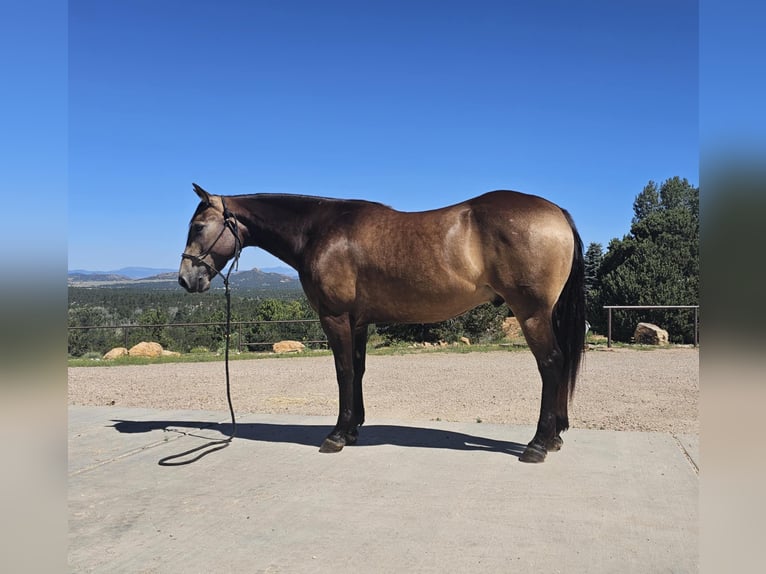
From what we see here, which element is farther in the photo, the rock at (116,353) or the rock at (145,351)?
the rock at (145,351)

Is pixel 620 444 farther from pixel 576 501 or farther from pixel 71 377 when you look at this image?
pixel 71 377

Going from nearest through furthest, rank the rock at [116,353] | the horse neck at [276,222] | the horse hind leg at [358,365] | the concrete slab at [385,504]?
1. the concrete slab at [385,504]
2. the horse neck at [276,222]
3. the horse hind leg at [358,365]
4. the rock at [116,353]

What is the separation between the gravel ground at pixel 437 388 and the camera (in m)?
7.45

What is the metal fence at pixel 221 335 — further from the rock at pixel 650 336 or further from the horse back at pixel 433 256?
the horse back at pixel 433 256

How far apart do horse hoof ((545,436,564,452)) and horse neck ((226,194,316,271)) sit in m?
2.84

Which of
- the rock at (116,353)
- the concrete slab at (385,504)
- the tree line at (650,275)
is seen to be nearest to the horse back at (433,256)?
the concrete slab at (385,504)

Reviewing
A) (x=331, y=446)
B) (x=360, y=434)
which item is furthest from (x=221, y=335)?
(x=331, y=446)

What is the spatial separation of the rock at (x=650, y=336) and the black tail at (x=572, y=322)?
13312 millimetres

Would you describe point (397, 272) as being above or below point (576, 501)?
above

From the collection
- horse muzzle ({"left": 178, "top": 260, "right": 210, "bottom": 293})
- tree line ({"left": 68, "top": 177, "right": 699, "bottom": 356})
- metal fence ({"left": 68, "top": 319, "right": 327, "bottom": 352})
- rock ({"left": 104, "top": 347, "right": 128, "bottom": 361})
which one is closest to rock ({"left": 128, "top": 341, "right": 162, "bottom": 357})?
rock ({"left": 104, "top": 347, "right": 128, "bottom": 361})

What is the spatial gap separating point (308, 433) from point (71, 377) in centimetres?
870

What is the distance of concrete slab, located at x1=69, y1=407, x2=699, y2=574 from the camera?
291cm
